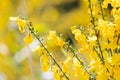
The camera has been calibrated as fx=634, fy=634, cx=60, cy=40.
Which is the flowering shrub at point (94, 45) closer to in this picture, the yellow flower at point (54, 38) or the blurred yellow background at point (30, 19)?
the yellow flower at point (54, 38)

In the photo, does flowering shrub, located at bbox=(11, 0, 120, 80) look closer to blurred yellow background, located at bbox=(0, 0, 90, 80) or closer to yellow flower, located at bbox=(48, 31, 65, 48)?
yellow flower, located at bbox=(48, 31, 65, 48)

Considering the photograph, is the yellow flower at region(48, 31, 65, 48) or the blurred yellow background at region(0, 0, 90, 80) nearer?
the yellow flower at region(48, 31, 65, 48)

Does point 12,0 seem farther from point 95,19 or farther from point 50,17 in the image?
point 95,19

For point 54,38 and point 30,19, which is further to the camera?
point 30,19

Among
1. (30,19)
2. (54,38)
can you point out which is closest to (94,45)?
(54,38)

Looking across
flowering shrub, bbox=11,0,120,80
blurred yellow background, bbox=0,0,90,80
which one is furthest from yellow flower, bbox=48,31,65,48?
blurred yellow background, bbox=0,0,90,80

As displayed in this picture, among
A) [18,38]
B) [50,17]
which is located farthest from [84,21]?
[18,38]

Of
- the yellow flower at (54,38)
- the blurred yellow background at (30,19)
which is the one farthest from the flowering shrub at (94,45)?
the blurred yellow background at (30,19)

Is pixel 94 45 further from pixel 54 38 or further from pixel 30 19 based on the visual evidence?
pixel 30 19
